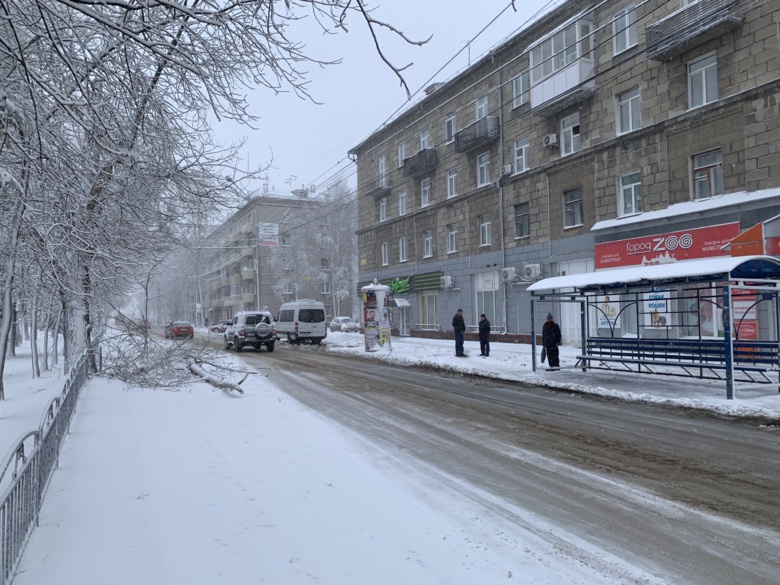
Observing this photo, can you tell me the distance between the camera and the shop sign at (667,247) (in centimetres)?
1681

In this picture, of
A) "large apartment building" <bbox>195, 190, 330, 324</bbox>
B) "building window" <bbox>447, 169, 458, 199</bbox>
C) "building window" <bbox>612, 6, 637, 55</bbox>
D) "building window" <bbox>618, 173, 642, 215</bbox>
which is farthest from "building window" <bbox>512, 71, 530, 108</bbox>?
"large apartment building" <bbox>195, 190, 330, 324</bbox>

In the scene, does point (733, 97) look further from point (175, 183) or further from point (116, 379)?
point (116, 379)

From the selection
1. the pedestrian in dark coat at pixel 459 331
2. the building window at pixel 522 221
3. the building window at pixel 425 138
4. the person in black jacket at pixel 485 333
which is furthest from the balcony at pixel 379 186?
the person in black jacket at pixel 485 333

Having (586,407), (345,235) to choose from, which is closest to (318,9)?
(586,407)

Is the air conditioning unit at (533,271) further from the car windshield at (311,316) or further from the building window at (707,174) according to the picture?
the car windshield at (311,316)

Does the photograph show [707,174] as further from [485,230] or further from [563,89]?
[485,230]

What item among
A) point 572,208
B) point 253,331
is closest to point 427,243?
point 253,331

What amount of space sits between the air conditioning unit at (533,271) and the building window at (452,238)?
651 centimetres

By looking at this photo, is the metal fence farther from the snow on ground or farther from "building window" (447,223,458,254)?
"building window" (447,223,458,254)

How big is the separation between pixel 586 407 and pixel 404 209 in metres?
25.6

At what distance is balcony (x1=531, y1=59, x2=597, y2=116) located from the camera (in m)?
21.4

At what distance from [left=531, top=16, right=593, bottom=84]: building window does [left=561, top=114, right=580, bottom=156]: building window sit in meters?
1.94

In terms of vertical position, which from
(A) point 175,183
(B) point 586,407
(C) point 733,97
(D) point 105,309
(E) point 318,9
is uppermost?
(C) point 733,97

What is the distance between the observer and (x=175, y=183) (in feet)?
25.1
